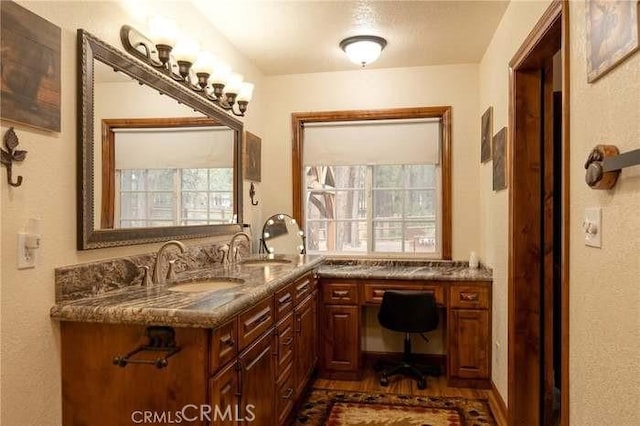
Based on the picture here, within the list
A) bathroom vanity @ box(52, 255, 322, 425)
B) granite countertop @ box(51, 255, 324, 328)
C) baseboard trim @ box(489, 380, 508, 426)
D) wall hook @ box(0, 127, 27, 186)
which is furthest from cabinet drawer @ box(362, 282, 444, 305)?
wall hook @ box(0, 127, 27, 186)

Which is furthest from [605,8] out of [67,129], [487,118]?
[487,118]

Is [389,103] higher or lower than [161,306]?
higher

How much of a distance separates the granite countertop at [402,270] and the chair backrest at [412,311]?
0.20 meters

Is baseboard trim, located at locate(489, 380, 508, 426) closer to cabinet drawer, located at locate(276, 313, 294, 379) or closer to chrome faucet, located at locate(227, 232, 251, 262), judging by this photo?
cabinet drawer, located at locate(276, 313, 294, 379)

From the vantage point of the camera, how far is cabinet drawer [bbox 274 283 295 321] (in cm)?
219

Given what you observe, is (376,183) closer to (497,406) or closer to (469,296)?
(469,296)

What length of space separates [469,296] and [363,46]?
6.46 ft

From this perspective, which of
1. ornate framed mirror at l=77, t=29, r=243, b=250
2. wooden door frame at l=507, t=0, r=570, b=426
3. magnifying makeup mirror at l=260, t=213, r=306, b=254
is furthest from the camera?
magnifying makeup mirror at l=260, t=213, r=306, b=254

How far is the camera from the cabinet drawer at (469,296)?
3.03m

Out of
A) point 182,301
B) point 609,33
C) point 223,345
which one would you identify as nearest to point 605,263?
point 609,33

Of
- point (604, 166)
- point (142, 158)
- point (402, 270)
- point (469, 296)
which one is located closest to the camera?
point (604, 166)

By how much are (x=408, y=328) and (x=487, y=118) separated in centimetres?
166

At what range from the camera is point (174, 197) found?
2.24 metres

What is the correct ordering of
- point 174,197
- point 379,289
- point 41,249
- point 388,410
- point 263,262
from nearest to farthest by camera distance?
point 41,249
point 174,197
point 388,410
point 263,262
point 379,289
